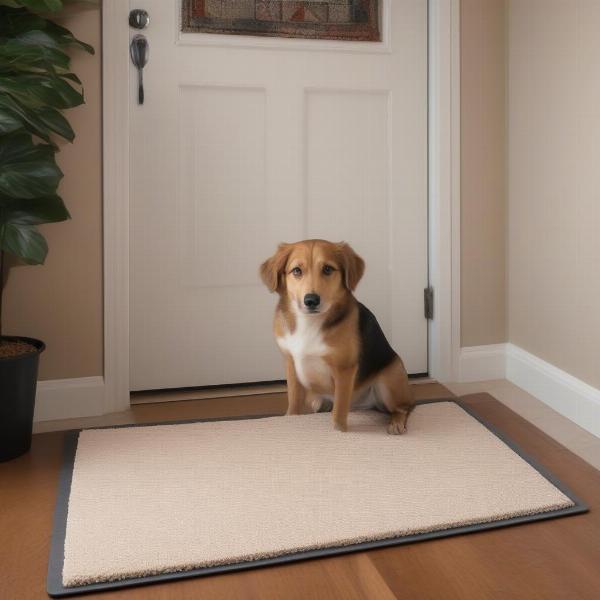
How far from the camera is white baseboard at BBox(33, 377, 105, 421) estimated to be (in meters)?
2.58

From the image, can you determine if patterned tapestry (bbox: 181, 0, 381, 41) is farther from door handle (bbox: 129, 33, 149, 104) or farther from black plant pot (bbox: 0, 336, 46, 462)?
black plant pot (bbox: 0, 336, 46, 462)

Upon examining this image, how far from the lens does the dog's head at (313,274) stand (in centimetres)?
221

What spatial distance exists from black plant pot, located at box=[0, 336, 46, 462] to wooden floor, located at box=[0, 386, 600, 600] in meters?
0.27

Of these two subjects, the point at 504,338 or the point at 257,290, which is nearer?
the point at 257,290

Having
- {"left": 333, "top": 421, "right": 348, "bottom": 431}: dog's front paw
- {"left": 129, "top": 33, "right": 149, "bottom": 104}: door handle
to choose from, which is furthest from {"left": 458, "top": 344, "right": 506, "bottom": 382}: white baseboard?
{"left": 129, "top": 33, "right": 149, "bottom": 104}: door handle

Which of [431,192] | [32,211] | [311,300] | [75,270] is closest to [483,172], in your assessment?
[431,192]

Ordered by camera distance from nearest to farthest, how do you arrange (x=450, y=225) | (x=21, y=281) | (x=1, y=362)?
(x=1, y=362)
(x=21, y=281)
(x=450, y=225)

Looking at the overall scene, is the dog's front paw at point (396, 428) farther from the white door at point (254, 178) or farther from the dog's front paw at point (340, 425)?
the white door at point (254, 178)

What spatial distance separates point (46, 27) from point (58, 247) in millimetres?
678

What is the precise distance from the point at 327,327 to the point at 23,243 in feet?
2.89

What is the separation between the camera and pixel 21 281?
8.27 feet

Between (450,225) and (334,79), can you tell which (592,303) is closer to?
(450,225)

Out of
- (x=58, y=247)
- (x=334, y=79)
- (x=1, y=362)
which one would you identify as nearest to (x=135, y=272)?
(x=58, y=247)

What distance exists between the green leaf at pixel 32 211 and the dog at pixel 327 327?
612mm
